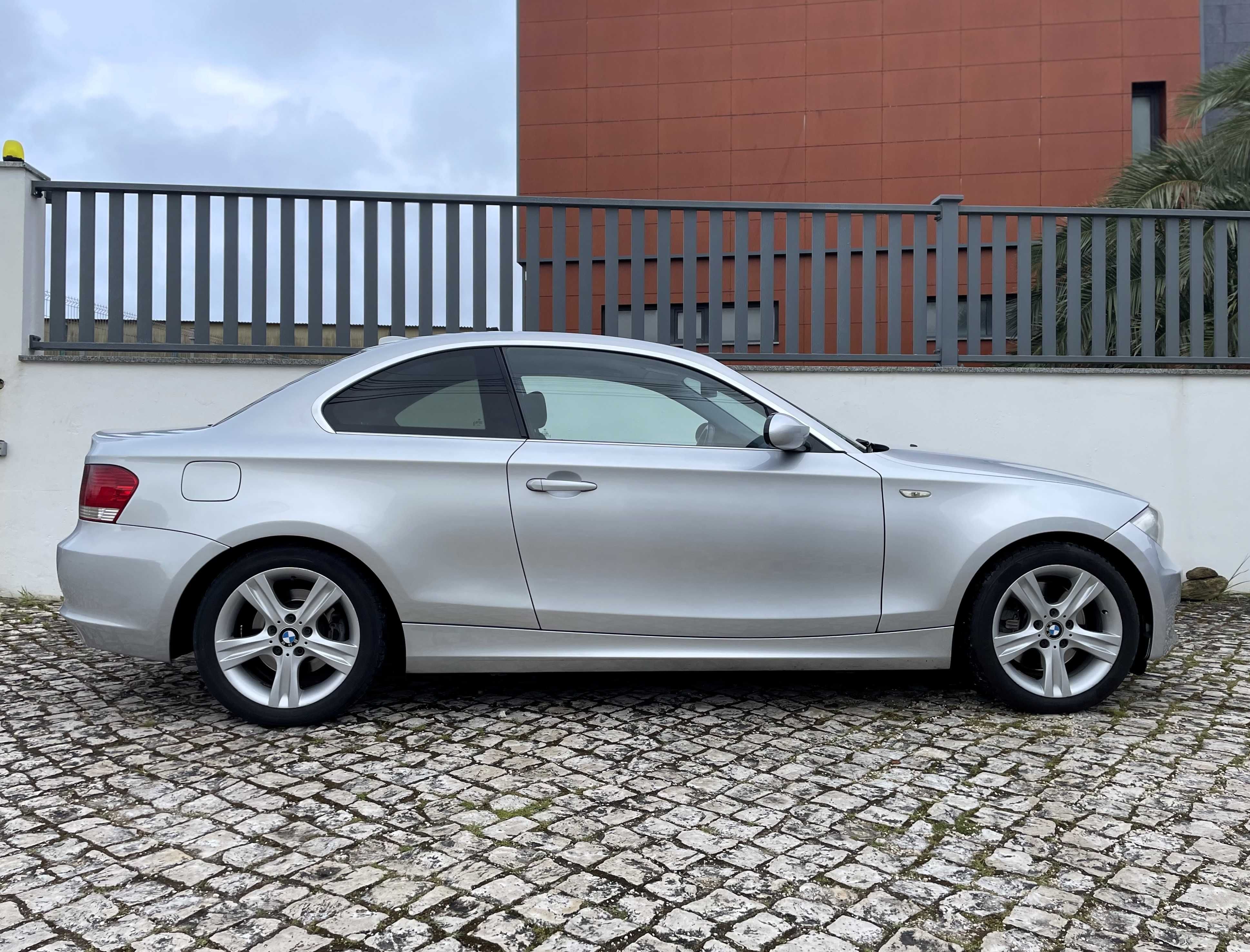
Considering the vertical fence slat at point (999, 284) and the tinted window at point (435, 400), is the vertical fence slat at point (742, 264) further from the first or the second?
the tinted window at point (435, 400)

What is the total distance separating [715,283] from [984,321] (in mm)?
1955

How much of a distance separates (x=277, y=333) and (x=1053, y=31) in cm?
2210

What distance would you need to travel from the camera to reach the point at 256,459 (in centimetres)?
385

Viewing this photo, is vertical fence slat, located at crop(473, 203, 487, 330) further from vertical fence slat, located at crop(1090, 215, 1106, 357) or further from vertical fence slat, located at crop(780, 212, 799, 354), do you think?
vertical fence slat, located at crop(1090, 215, 1106, 357)

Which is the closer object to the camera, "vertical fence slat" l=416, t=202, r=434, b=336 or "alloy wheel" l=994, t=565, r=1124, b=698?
"alloy wheel" l=994, t=565, r=1124, b=698

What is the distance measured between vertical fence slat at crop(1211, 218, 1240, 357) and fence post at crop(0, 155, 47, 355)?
8.24 meters

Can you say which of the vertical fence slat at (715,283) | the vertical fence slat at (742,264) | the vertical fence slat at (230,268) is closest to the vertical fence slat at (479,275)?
the vertical fence slat at (230,268)

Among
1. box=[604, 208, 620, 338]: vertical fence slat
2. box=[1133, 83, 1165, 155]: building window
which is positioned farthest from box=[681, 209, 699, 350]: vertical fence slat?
box=[1133, 83, 1165, 155]: building window

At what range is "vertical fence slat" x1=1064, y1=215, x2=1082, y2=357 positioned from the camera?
23.5ft

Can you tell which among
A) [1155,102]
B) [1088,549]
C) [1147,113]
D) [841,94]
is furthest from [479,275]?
[1155,102]

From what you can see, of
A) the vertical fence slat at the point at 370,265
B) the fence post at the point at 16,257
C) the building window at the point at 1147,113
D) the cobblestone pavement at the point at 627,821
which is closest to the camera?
the cobblestone pavement at the point at 627,821

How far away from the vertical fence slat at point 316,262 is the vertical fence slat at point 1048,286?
4968mm

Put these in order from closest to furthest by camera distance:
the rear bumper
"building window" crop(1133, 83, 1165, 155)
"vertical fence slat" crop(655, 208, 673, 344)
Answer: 1. the rear bumper
2. "vertical fence slat" crop(655, 208, 673, 344)
3. "building window" crop(1133, 83, 1165, 155)

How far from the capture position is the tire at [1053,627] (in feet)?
13.2
